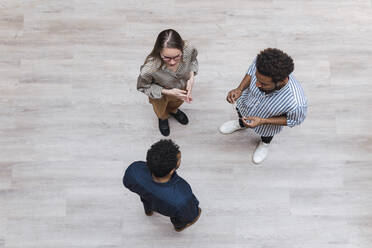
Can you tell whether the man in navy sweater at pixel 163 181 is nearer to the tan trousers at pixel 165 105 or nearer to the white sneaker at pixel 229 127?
the tan trousers at pixel 165 105

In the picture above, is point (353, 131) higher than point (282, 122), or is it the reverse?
point (282, 122)

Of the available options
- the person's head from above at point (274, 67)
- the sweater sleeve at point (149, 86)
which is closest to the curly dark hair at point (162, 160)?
the sweater sleeve at point (149, 86)

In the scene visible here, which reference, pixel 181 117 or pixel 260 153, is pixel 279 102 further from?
pixel 181 117

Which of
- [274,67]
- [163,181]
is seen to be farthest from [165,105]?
[274,67]

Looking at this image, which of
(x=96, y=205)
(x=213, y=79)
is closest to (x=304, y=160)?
(x=213, y=79)

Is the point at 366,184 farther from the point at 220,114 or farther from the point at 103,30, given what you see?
the point at 103,30

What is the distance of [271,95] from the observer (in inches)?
98.6

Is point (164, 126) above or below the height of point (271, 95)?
below

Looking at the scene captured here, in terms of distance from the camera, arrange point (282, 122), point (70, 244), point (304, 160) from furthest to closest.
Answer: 1. point (304, 160)
2. point (70, 244)
3. point (282, 122)

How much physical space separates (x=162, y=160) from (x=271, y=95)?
2.74ft

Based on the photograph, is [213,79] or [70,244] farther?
[213,79]

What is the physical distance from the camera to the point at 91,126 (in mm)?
3461

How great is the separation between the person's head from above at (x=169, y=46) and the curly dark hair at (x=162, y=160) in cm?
58

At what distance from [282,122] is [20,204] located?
2231 mm
